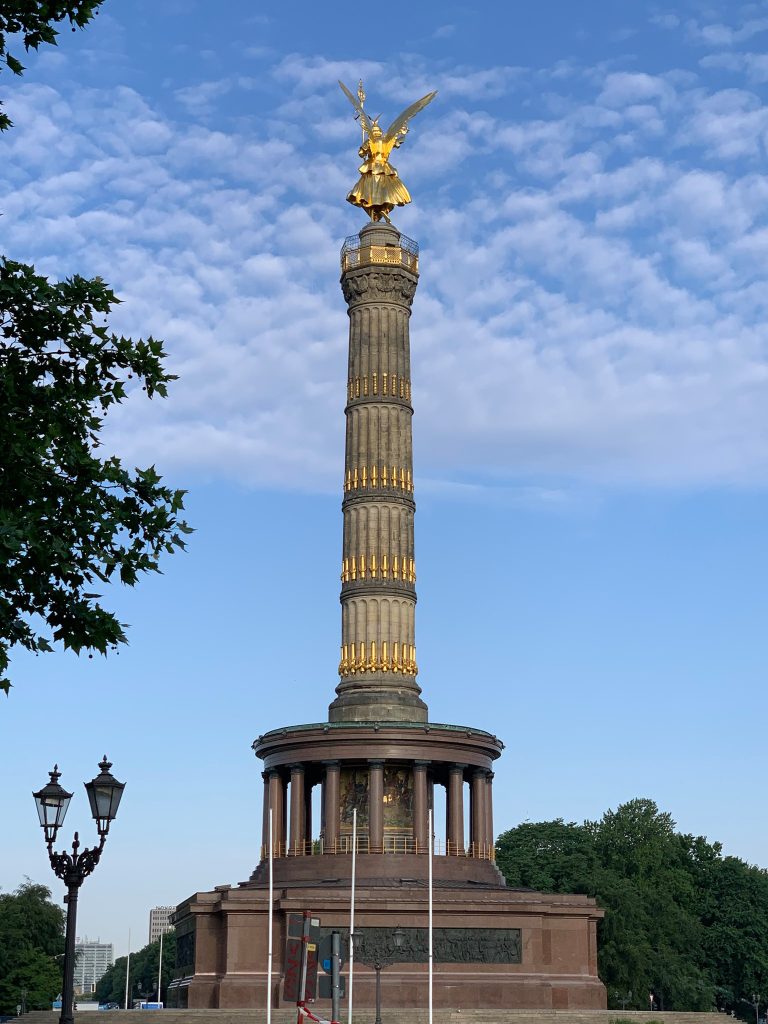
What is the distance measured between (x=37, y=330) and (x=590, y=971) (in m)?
36.5

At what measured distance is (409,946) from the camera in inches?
1750

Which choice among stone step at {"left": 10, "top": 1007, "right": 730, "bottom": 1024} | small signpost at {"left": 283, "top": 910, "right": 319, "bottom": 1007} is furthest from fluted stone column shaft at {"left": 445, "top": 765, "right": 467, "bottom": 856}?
small signpost at {"left": 283, "top": 910, "right": 319, "bottom": 1007}

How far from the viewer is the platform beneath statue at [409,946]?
43.8 m

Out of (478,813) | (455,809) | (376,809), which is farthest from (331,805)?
(478,813)

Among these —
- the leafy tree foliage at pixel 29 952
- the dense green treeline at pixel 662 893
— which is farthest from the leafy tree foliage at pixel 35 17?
the leafy tree foliage at pixel 29 952

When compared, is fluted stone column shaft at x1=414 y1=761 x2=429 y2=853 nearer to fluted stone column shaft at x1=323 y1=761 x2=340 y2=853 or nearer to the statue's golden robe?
fluted stone column shaft at x1=323 y1=761 x2=340 y2=853

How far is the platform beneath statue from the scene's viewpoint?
43812 millimetres

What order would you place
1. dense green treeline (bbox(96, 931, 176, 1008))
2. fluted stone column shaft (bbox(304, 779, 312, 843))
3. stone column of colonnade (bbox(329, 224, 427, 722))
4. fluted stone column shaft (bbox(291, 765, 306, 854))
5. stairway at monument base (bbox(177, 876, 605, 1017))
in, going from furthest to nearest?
dense green treeline (bbox(96, 931, 176, 1008))
stone column of colonnade (bbox(329, 224, 427, 722))
fluted stone column shaft (bbox(304, 779, 312, 843))
fluted stone column shaft (bbox(291, 765, 306, 854))
stairway at monument base (bbox(177, 876, 605, 1017))

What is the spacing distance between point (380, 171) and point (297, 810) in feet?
81.9

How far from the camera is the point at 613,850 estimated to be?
7912 cm

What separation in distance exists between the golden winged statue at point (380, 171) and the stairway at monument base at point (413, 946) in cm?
2598

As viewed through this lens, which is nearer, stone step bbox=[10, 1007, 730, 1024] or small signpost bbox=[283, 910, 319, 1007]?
small signpost bbox=[283, 910, 319, 1007]

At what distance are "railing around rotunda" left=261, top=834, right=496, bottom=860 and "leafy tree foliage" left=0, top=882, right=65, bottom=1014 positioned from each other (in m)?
26.1

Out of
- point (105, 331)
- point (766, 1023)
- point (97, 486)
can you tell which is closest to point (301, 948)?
point (97, 486)
